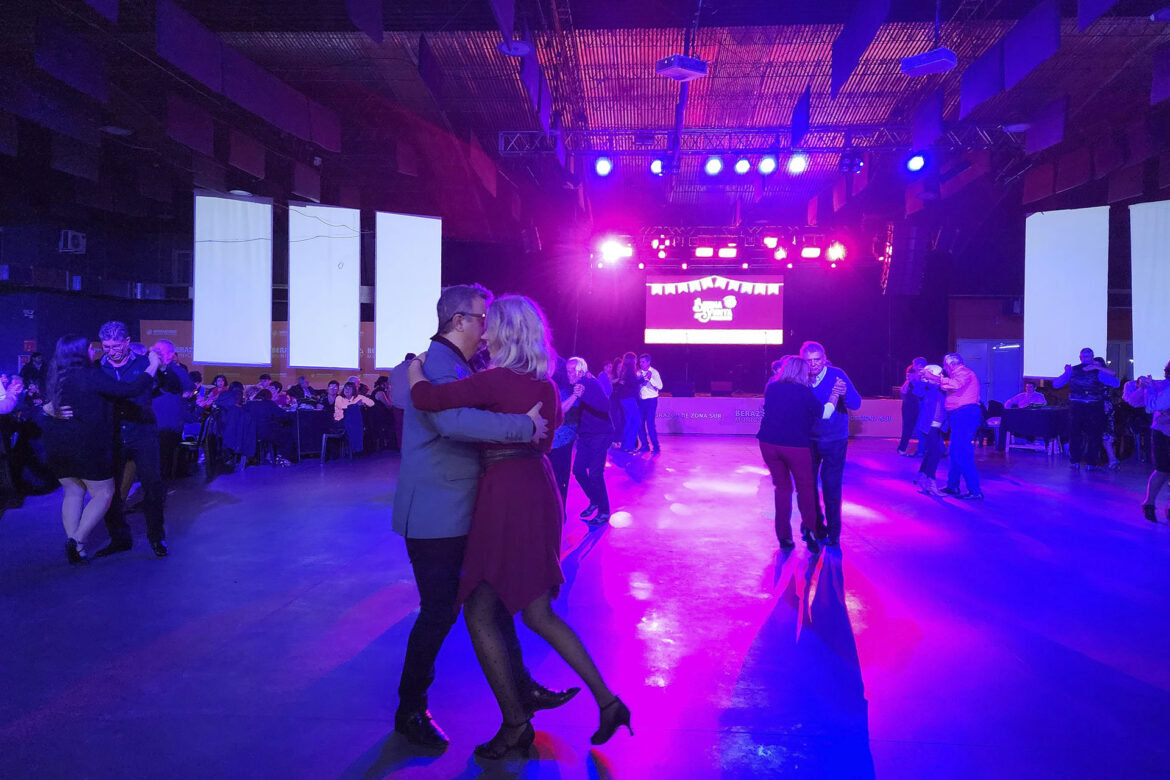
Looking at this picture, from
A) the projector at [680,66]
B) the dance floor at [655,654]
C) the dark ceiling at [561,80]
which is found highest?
the dark ceiling at [561,80]

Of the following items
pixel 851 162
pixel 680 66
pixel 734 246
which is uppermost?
pixel 851 162

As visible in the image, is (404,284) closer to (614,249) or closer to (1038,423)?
(614,249)

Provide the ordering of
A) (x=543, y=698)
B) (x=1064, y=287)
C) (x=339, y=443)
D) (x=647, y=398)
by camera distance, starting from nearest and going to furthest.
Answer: (x=543, y=698) → (x=339, y=443) → (x=647, y=398) → (x=1064, y=287)

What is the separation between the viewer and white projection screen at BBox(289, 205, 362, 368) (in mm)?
11891

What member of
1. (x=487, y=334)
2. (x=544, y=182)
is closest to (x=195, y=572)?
Result: (x=487, y=334)

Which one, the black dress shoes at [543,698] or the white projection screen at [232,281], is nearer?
the black dress shoes at [543,698]

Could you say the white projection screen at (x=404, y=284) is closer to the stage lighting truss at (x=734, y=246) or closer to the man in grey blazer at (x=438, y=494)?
the stage lighting truss at (x=734, y=246)

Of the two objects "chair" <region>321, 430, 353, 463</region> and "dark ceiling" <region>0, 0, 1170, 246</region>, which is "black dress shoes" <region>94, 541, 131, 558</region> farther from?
"chair" <region>321, 430, 353, 463</region>

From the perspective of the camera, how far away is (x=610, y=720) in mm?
2354

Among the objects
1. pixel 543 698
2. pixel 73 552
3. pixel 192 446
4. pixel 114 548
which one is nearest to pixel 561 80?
pixel 192 446

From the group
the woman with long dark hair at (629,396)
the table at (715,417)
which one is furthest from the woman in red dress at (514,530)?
the table at (715,417)

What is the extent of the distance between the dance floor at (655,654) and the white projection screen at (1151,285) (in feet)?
22.4

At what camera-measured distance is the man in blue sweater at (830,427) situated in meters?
5.16

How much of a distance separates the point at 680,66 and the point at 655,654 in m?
6.15
